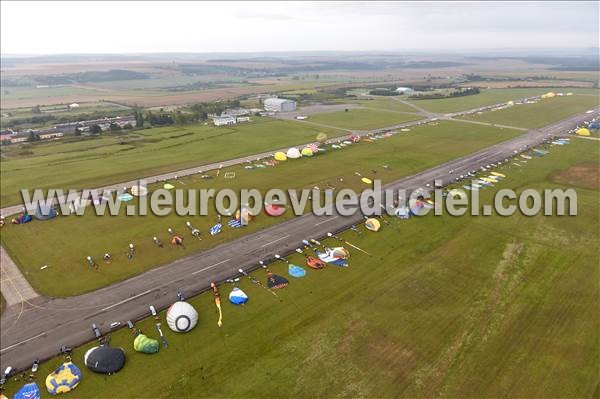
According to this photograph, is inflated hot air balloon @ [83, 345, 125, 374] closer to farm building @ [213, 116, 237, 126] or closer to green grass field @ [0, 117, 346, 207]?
green grass field @ [0, 117, 346, 207]

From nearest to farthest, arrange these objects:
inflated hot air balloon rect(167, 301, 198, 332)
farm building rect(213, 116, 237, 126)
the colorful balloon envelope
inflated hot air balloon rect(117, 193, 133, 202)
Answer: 1. inflated hot air balloon rect(167, 301, 198, 332)
2. the colorful balloon envelope
3. inflated hot air balloon rect(117, 193, 133, 202)
4. farm building rect(213, 116, 237, 126)

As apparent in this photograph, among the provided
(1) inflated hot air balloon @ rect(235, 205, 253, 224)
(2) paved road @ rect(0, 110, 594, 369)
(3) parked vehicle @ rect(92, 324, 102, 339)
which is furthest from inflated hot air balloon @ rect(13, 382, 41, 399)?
(1) inflated hot air balloon @ rect(235, 205, 253, 224)

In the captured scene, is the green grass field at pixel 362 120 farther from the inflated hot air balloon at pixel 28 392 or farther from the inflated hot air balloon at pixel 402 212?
the inflated hot air balloon at pixel 28 392

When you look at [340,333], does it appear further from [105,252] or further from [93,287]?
[105,252]

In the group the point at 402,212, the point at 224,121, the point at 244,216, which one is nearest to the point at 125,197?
the point at 244,216

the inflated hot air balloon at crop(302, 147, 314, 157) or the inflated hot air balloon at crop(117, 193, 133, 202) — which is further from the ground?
the inflated hot air balloon at crop(302, 147, 314, 157)

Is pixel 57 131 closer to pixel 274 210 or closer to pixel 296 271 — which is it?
pixel 274 210
